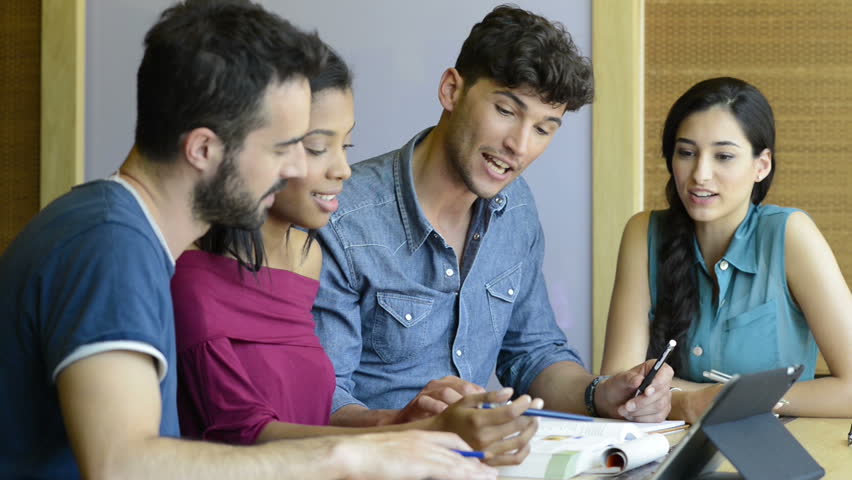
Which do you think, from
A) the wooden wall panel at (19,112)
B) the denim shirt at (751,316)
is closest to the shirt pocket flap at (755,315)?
the denim shirt at (751,316)

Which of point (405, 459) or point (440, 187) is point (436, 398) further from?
point (440, 187)

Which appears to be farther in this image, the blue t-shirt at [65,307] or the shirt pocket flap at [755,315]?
the shirt pocket flap at [755,315]

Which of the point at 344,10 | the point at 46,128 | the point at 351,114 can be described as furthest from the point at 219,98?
the point at 46,128

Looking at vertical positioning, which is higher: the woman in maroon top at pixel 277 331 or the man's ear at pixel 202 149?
the man's ear at pixel 202 149

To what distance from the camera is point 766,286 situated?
2.29 metres

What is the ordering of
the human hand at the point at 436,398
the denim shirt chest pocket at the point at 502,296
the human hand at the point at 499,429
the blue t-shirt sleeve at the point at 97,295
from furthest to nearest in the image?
the denim shirt chest pocket at the point at 502,296, the human hand at the point at 436,398, the human hand at the point at 499,429, the blue t-shirt sleeve at the point at 97,295

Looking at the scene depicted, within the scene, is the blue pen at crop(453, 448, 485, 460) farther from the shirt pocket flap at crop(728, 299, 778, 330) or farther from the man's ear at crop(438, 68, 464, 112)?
the shirt pocket flap at crop(728, 299, 778, 330)

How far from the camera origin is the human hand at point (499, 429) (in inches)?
52.9

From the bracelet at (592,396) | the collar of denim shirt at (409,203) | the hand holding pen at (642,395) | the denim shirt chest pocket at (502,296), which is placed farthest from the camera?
the denim shirt chest pocket at (502,296)

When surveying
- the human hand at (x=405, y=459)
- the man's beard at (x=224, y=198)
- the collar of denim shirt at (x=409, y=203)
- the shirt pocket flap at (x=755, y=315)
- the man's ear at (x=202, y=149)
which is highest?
the man's ear at (x=202, y=149)

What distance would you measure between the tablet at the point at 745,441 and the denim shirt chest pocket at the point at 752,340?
0.90 meters

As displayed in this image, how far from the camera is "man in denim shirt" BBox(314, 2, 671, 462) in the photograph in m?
1.99

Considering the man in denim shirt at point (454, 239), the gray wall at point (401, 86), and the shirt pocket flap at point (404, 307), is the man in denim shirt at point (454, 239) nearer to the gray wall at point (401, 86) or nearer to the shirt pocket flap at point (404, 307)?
the shirt pocket flap at point (404, 307)

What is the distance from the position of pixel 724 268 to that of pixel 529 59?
73cm
